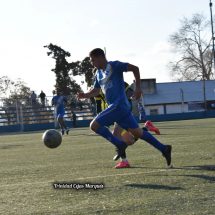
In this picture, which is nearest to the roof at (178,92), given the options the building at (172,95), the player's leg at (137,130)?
the building at (172,95)

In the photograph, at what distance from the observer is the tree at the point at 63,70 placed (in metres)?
72.6

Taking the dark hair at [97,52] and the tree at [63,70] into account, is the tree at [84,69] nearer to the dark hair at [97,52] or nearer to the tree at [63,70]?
the tree at [63,70]

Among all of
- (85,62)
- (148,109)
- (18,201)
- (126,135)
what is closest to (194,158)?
(126,135)

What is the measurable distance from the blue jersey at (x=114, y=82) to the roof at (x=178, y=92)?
6733 cm

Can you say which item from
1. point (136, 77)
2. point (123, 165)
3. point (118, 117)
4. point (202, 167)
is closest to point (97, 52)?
point (136, 77)

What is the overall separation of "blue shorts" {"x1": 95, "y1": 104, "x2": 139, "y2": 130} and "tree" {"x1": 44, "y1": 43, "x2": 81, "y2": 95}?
63.4 m

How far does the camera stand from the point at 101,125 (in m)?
8.75

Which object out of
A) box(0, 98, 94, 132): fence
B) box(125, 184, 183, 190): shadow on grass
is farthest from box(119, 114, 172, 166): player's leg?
box(0, 98, 94, 132): fence

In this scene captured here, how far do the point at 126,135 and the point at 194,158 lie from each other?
4.74ft

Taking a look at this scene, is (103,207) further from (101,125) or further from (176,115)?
(176,115)

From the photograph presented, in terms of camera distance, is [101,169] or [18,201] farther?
[101,169]

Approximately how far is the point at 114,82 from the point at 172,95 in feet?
234

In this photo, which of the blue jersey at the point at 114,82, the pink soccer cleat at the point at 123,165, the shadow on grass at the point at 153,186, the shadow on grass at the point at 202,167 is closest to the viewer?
the shadow on grass at the point at 153,186

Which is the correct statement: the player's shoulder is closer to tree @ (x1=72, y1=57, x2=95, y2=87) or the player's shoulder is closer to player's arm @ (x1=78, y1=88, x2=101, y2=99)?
player's arm @ (x1=78, y1=88, x2=101, y2=99)
